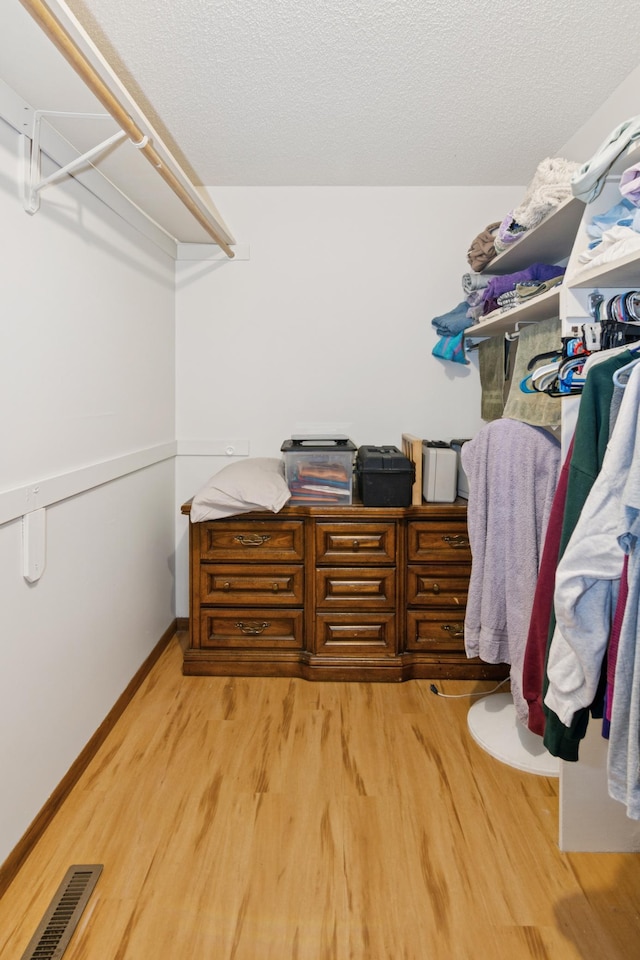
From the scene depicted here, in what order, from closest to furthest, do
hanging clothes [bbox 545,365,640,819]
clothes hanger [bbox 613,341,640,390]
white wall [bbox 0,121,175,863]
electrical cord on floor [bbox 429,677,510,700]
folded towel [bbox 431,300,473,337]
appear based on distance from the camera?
1. hanging clothes [bbox 545,365,640,819]
2. clothes hanger [bbox 613,341,640,390]
3. white wall [bbox 0,121,175,863]
4. electrical cord on floor [bbox 429,677,510,700]
5. folded towel [bbox 431,300,473,337]

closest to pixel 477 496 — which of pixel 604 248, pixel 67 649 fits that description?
pixel 604 248

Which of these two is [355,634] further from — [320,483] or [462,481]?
[462,481]

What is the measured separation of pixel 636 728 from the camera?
101 cm

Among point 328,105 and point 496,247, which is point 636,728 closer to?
point 496,247

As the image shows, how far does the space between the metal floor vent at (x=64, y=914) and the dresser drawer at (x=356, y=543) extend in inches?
57.4

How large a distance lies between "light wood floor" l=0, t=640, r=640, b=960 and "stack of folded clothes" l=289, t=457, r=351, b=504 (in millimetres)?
966

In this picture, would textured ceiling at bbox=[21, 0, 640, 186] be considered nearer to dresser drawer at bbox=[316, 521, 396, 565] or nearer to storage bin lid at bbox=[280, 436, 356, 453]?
storage bin lid at bbox=[280, 436, 356, 453]

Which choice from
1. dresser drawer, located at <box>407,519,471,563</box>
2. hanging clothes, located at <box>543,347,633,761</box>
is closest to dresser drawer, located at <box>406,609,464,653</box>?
dresser drawer, located at <box>407,519,471,563</box>

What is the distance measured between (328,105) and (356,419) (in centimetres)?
146

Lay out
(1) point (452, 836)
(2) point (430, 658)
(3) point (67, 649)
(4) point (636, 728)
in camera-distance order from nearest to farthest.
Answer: (4) point (636, 728)
(1) point (452, 836)
(3) point (67, 649)
(2) point (430, 658)

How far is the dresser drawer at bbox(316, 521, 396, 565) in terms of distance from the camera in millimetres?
2639

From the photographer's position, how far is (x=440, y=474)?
2688mm

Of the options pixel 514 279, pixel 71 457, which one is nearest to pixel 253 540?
pixel 71 457

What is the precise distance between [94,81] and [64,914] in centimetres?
199
